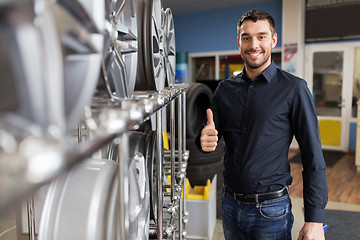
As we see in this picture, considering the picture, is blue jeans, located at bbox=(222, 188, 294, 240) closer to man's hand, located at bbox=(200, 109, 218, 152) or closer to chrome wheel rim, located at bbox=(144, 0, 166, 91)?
man's hand, located at bbox=(200, 109, 218, 152)

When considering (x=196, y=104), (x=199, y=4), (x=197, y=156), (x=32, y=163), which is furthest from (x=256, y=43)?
(x=199, y=4)

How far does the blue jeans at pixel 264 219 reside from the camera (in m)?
1.50

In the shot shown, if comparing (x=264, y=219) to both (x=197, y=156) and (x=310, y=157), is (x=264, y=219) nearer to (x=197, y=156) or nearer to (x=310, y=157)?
(x=310, y=157)

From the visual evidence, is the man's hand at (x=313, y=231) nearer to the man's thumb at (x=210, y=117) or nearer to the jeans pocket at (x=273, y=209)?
the jeans pocket at (x=273, y=209)

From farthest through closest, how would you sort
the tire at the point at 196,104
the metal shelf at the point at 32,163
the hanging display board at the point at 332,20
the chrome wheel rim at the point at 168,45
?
the hanging display board at the point at 332,20
the tire at the point at 196,104
the chrome wheel rim at the point at 168,45
the metal shelf at the point at 32,163

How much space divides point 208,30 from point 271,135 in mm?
6565

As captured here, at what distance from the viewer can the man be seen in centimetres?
146

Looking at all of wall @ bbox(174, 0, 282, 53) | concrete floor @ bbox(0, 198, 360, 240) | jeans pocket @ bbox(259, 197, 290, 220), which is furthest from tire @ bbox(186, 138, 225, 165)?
wall @ bbox(174, 0, 282, 53)

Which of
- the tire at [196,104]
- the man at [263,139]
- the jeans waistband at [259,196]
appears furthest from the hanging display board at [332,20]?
the jeans waistband at [259,196]

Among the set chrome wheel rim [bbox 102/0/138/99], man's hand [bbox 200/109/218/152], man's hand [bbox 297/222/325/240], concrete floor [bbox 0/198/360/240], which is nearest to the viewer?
chrome wheel rim [bbox 102/0/138/99]

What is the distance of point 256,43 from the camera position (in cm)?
153

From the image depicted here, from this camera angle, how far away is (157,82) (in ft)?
3.28

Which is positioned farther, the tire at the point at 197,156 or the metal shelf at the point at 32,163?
the tire at the point at 197,156

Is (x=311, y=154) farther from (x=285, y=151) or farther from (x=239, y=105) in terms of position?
(x=239, y=105)
